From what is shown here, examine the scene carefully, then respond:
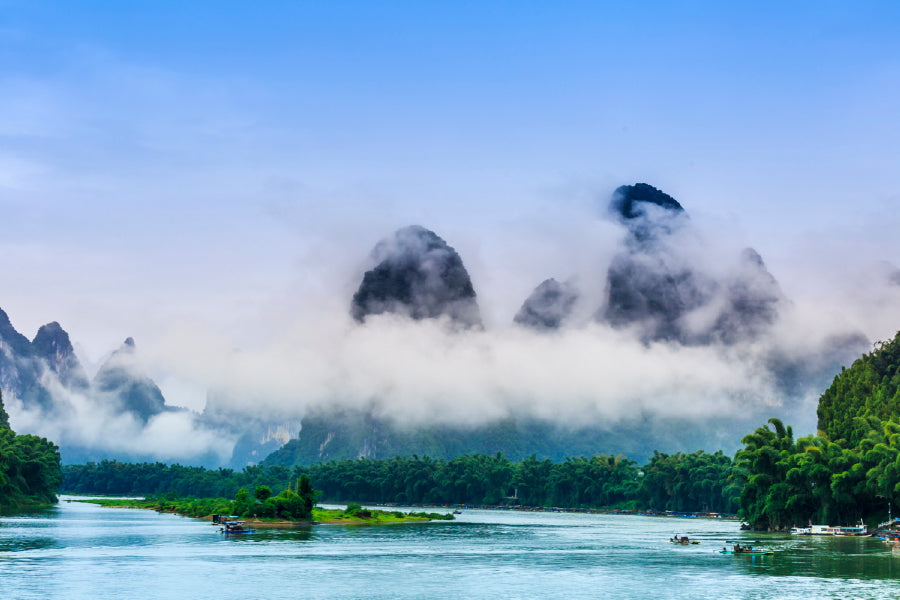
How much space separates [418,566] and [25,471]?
254 feet

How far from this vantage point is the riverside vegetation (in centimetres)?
7419

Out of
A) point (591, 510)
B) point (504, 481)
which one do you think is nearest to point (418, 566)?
point (591, 510)

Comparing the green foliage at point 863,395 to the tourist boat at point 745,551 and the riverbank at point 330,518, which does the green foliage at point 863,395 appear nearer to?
the tourist boat at point 745,551

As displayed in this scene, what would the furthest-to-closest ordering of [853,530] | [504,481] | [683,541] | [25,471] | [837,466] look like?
[504,481], [25,471], [837,466], [853,530], [683,541]

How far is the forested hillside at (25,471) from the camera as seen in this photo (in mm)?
101125

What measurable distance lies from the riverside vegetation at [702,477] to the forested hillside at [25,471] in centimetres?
3555

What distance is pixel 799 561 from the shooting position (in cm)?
5375

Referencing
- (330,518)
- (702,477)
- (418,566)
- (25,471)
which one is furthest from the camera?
(702,477)

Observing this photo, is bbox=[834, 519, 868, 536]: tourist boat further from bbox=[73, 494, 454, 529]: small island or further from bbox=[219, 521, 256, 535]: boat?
bbox=[219, 521, 256, 535]: boat

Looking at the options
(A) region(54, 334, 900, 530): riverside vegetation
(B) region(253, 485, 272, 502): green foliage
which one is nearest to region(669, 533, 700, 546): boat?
(A) region(54, 334, 900, 530): riverside vegetation

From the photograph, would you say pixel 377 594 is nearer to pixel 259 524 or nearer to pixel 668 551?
pixel 668 551

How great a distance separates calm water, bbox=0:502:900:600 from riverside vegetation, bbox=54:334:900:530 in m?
5.34

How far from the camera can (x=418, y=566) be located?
53.2 meters

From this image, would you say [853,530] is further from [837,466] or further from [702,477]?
[702,477]
